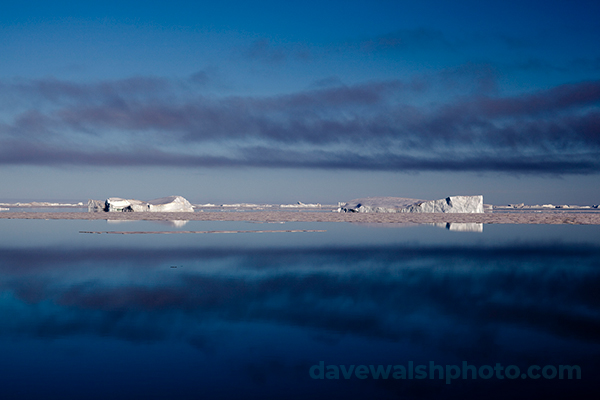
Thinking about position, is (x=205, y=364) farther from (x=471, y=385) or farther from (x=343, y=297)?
(x=343, y=297)

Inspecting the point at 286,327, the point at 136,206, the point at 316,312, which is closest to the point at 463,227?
the point at 316,312

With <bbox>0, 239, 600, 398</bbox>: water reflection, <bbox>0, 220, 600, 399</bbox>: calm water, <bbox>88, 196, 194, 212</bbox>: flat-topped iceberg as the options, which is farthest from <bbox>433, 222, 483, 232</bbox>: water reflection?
<bbox>88, 196, 194, 212</bbox>: flat-topped iceberg

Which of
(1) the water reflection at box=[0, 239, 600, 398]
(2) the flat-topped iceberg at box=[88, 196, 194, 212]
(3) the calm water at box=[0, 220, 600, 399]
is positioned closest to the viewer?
(3) the calm water at box=[0, 220, 600, 399]

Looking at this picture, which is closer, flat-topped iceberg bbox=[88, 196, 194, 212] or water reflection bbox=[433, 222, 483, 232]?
water reflection bbox=[433, 222, 483, 232]

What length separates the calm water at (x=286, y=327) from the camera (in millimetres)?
3721

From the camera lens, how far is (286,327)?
528 centimetres

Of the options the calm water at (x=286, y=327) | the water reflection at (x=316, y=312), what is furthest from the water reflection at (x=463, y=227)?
the calm water at (x=286, y=327)

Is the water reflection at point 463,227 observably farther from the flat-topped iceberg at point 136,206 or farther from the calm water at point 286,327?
the flat-topped iceberg at point 136,206

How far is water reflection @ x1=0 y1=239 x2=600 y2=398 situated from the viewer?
4250mm

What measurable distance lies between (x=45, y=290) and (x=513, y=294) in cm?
756

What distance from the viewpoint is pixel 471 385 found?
3.73 metres

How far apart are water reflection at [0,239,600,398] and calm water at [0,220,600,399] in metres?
0.02

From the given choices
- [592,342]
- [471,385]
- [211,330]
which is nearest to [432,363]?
[471,385]

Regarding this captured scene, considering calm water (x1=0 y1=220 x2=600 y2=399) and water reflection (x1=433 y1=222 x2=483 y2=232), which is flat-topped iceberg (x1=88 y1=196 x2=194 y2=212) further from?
calm water (x1=0 y1=220 x2=600 y2=399)
